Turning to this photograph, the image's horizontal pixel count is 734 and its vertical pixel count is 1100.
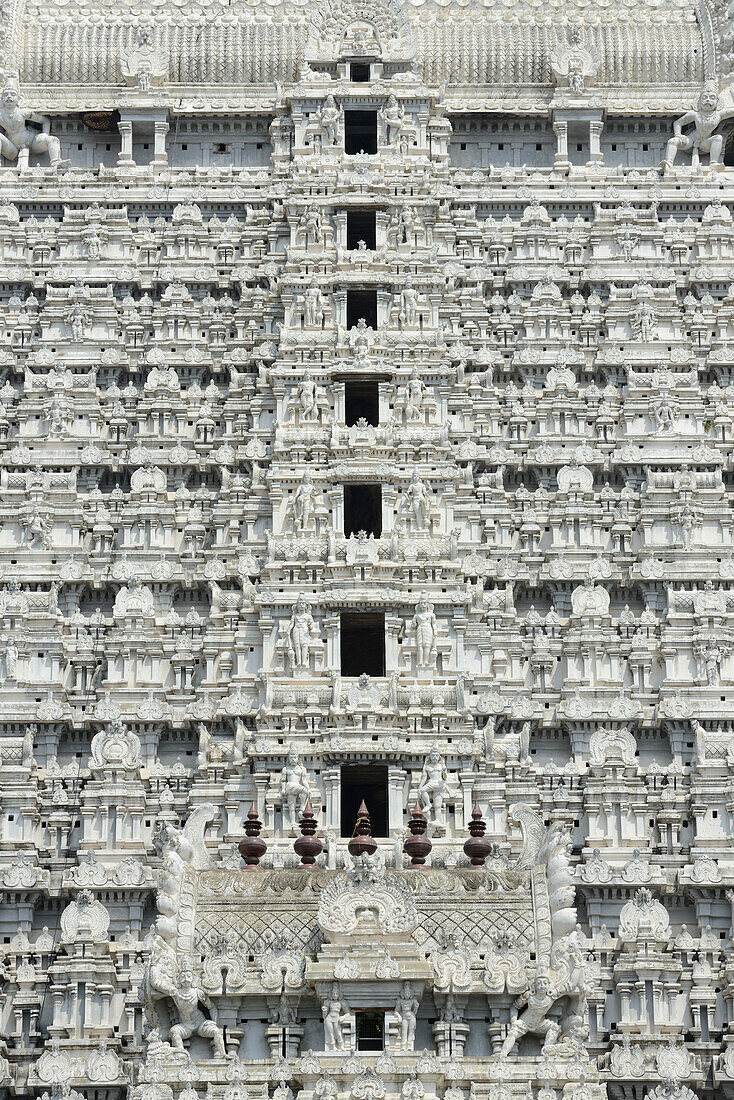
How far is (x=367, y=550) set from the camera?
6103 cm

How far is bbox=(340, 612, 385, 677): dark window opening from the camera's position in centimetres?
6156

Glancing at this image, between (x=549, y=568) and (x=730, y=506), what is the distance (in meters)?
5.13

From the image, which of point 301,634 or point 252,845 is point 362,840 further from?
point 301,634

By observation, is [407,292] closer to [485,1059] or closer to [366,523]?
[366,523]

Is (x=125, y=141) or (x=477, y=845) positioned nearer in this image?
(x=477, y=845)

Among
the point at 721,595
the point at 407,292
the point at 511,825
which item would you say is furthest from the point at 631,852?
the point at 407,292

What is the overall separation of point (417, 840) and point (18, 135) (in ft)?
101

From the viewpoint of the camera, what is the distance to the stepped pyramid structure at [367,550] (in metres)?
50.8

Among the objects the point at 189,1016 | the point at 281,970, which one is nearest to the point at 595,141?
the point at 281,970

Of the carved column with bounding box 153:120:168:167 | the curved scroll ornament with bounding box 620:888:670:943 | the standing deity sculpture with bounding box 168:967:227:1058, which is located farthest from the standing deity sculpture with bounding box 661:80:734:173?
the standing deity sculpture with bounding box 168:967:227:1058

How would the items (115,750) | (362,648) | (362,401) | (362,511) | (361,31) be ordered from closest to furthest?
(115,750) → (362,648) → (362,511) → (362,401) → (361,31)

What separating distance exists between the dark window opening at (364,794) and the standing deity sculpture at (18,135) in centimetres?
2423

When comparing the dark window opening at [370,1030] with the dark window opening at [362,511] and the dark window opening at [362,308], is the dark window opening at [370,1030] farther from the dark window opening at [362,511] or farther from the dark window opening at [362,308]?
the dark window opening at [362,308]

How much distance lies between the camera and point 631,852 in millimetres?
57750
